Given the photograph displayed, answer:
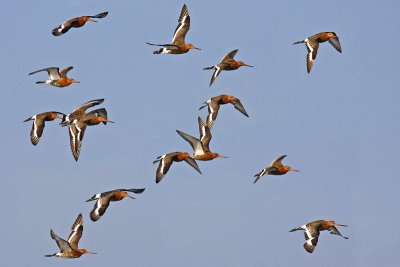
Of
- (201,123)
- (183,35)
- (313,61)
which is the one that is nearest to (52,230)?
(201,123)

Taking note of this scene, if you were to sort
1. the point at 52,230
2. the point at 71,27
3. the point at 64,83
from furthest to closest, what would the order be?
the point at 64,83, the point at 71,27, the point at 52,230

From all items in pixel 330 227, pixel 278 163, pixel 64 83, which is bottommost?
pixel 330 227

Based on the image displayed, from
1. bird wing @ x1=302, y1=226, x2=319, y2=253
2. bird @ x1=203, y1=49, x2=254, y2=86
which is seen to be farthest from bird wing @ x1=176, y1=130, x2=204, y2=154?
bird wing @ x1=302, y1=226, x2=319, y2=253

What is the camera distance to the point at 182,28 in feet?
117

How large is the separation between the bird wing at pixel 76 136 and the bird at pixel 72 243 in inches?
93.1

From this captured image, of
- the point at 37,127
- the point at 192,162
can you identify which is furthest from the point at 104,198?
the point at 37,127

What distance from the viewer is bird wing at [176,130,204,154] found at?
3316 centimetres

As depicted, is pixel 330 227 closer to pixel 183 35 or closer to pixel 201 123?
pixel 201 123

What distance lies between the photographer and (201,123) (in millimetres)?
34406

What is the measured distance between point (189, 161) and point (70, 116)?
4.77 m

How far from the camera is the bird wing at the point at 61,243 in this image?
31344mm

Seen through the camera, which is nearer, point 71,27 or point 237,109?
point 71,27

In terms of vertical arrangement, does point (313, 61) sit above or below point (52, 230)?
above

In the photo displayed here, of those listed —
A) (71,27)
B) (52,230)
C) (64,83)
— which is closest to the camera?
(52,230)
